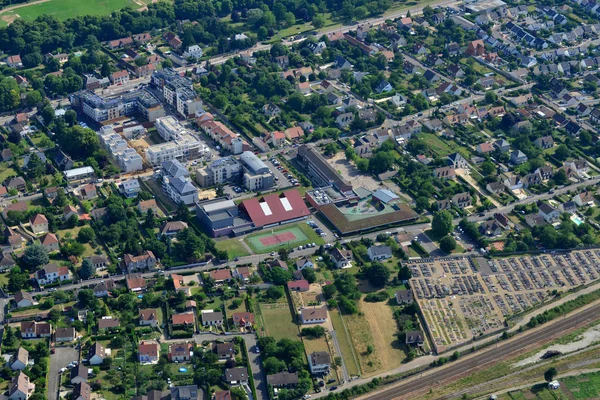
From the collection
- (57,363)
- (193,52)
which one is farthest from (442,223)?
(193,52)

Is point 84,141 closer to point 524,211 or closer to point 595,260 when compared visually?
point 524,211

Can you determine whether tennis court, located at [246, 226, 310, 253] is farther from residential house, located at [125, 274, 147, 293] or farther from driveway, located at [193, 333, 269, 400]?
driveway, located at [193, 333, 269, 400]

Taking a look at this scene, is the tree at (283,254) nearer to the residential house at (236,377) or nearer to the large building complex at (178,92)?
the residential house at (236,377)

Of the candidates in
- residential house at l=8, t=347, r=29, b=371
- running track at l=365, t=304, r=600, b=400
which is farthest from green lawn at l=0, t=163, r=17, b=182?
running track at l=365, t=304, r=600, b=400

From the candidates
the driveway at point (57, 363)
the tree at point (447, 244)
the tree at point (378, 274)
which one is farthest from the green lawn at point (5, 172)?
the tree at point (447, 244)

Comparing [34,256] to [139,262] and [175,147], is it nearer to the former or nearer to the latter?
[139,262]

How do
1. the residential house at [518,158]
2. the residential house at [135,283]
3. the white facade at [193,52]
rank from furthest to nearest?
the white facade at [193,52] < the residential house at [518,158] < the residential house at [135,283]
